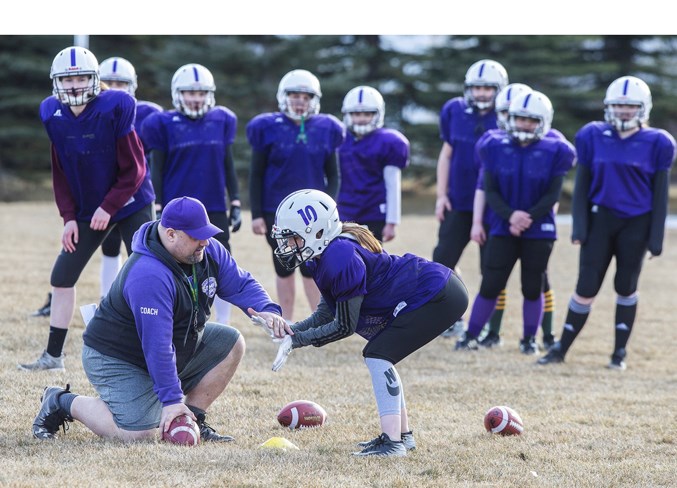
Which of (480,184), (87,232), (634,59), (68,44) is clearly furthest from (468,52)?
(87,232)

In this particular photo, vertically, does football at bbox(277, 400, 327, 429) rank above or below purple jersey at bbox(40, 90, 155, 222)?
below

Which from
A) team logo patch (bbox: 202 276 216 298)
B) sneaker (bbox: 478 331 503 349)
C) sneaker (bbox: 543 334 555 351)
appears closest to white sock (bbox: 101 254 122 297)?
sneaker (bbox: 478 331 503 349)

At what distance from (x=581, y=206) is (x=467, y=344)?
156cm

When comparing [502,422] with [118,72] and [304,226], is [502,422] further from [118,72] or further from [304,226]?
[118,72]

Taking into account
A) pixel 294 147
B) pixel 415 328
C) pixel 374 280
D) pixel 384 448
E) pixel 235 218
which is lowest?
pixel 384 448

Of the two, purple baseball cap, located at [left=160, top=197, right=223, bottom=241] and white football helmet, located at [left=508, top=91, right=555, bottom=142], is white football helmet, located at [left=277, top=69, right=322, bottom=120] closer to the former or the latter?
white football helmet, located at [left=508, top=91, right=555, bottom=142]

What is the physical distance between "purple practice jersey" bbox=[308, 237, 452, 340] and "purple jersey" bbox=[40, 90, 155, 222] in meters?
2.12

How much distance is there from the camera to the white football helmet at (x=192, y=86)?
8141mm

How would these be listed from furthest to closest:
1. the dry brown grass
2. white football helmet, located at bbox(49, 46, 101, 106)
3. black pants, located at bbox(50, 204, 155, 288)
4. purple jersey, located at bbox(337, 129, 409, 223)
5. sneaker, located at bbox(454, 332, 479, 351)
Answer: purple jersey, located at bbox(337, 129, 409, 223) < sneaker, located at bbox(454, 332, 479, 351) < black pants, located at bbox(50, 204, 155, 288) < white football helmet, located at bbox(49, 46, 101, 106) < the dry brown grass

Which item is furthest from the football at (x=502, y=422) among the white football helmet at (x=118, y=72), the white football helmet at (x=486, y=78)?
the white football helmet at (x=118, y=72)

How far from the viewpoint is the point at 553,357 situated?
8383mm

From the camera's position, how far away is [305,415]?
19.2ft

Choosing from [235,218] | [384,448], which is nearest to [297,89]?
[235,218]

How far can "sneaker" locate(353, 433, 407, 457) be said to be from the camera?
5.18 metres
